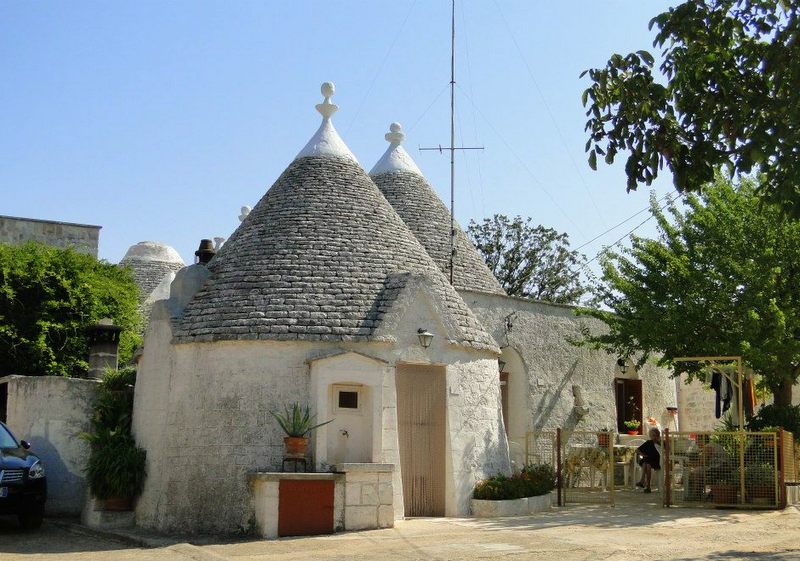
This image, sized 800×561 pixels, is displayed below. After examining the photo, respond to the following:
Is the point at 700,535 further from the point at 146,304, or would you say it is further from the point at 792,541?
the point at 146,304

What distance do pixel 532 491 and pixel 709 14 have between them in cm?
858

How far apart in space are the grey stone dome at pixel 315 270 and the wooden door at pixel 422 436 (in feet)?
2.92

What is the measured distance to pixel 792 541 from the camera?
11344 millimetres

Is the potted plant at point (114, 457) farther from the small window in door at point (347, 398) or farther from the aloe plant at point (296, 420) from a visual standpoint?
the small window in door at point (347, 398)

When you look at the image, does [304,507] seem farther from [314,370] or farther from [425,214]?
[425,214]

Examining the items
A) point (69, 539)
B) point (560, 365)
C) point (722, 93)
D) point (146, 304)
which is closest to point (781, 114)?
point (722, 93)

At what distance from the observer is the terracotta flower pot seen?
44.9 ft

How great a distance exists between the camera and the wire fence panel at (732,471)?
1477 centimetres

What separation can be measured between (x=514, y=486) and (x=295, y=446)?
3748 mm

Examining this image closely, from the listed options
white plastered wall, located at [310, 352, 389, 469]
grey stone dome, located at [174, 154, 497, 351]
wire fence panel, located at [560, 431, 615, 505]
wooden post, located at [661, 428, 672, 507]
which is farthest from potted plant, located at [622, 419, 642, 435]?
white plastered wall, located at [310, 352, 389, 469]

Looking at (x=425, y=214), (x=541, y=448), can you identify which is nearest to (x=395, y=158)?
(x=425, y=214)

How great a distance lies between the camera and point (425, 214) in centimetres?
2138

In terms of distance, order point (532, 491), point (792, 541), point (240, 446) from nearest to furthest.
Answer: point (792, 541) < point (240, 446) < point (532, 491)

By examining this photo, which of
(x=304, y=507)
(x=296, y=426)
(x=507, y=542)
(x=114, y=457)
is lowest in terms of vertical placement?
(x=507, y=542)
